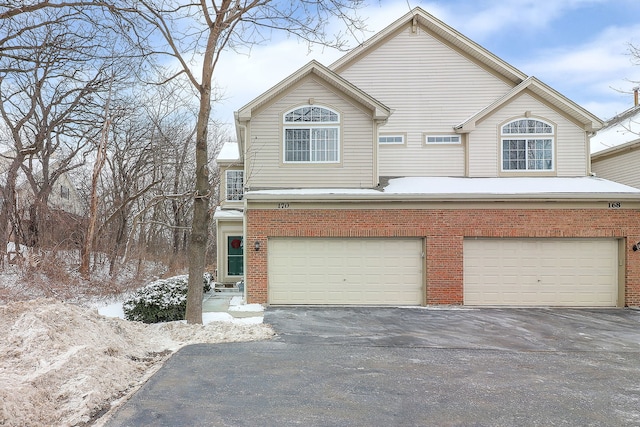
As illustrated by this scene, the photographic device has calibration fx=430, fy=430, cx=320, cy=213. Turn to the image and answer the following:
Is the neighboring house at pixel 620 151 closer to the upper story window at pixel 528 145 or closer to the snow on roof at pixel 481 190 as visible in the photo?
the upper story window at pixel 528 145

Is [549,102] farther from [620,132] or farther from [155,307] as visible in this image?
[155,307]

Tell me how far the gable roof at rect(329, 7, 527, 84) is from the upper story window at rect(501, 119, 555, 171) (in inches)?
86.7

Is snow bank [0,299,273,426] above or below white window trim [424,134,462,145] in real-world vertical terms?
below

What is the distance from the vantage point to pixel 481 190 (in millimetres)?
12805

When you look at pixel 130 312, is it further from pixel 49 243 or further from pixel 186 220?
pixel 186 220

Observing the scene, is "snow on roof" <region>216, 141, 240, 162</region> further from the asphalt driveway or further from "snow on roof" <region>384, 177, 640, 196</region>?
the asphalt driveway

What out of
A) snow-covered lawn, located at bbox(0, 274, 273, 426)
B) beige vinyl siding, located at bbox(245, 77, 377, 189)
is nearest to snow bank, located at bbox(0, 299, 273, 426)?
snow-covered lawn, located at bbox(0, 274, 273, 426)

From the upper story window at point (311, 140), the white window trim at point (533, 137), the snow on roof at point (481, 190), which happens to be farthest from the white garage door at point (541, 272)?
the upper story window at point (311, 140)

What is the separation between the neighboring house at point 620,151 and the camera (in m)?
16.8

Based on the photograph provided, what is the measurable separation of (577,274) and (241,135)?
11466mm

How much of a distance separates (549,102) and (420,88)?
4322mm

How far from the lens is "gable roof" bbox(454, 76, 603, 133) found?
1413cm

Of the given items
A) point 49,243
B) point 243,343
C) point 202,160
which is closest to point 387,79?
point 202,160

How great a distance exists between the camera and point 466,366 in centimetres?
708
